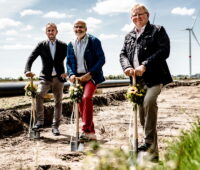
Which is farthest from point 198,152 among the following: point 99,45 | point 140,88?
point 99,45

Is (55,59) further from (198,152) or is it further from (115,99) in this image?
(115,99)

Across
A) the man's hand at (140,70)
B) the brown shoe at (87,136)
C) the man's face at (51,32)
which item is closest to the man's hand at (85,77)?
the brown shoe at (87,136)

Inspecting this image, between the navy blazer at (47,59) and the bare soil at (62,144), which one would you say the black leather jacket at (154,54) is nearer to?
the bare soil at (62,144)

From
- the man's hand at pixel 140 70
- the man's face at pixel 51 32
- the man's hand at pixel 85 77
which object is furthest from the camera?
the man's face at pixel 51 32

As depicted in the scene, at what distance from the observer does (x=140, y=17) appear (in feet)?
12.5

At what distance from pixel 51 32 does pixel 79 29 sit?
3.17 feet

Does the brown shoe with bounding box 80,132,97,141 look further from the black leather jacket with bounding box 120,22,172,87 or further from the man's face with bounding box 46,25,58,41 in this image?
the man's face with bounding box 46,25,58,41

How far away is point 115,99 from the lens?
1280 cm

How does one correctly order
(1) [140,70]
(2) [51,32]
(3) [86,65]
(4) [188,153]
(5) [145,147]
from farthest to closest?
(2) [51,32]
(3) [86,65]
(5) [145,147]
(1) [140,70]
(4) [188,153]

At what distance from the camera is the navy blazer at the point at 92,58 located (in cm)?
518

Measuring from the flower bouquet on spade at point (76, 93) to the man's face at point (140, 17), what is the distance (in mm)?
1382

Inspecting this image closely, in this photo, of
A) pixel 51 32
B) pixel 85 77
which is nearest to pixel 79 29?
pixel 85 77

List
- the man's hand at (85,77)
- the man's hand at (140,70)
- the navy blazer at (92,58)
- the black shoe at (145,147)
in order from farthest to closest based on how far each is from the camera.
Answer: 1. the navy blazer at (92,58)
2. the man's hand at (85,77)
3. the black shoe at (145,147)
4. the man's hand at (140,70)

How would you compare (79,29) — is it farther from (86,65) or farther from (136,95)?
(136,95)
